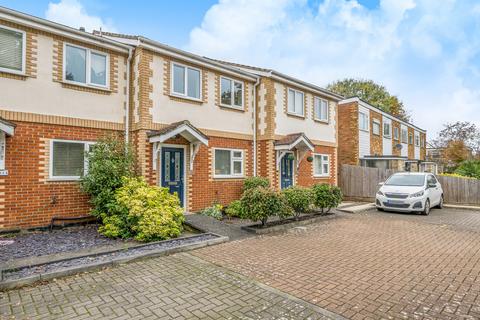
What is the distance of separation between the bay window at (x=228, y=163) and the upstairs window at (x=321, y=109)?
17.2ft

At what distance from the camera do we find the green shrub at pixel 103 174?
7.99 metres

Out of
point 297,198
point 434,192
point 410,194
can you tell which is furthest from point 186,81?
point 434,192

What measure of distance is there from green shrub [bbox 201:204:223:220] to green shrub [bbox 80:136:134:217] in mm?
3051

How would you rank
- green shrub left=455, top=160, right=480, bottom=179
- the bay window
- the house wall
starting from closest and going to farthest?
the bay window
the house wall
green shrub left=455, top=160, right=480, bottom=179

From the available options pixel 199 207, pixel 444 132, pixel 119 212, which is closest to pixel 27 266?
pixel 119 212

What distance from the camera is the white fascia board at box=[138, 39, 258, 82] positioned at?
30.5 feet

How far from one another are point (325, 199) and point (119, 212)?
23.2 ft

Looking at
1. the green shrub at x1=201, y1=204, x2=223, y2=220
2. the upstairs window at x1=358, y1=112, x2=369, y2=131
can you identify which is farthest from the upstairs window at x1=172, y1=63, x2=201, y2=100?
the upstairs window at x1=358, y1=112, x2=369, y2=131

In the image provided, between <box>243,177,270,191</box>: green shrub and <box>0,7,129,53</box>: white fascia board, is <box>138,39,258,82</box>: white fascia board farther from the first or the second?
<box>243,177,270,191</box>: green shrub

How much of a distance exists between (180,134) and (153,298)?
20.9 ft

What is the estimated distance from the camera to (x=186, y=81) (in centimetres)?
1034

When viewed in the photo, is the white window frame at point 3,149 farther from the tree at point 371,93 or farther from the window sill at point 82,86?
the tree at point 371,93

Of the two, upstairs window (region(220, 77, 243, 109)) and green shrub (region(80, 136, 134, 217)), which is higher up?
upstairs window (region(220, 77, 243, 109))

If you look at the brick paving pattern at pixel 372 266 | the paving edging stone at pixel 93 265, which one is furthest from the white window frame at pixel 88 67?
the brick paving pattern at pixel 372 266
